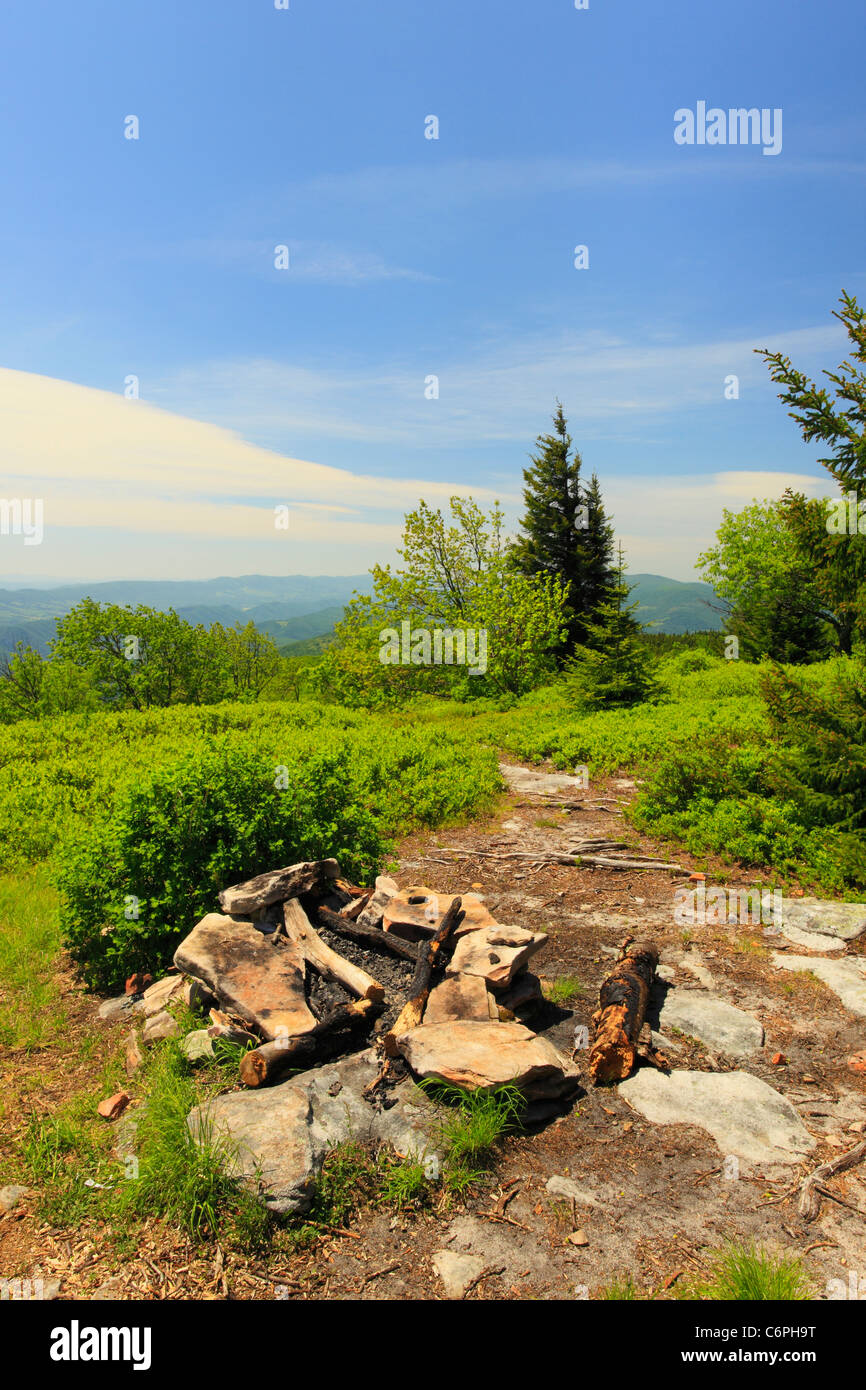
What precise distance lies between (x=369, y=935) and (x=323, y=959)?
54 centimetres

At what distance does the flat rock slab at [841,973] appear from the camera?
219 inches

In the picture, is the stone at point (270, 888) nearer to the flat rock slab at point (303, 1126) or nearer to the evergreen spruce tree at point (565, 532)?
the flat rock slab at point (303, 1126)

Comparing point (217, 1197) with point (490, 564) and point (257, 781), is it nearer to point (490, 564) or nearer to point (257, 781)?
point (257, 781)

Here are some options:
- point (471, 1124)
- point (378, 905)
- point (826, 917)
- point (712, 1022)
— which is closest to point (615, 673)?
point (826, 917)

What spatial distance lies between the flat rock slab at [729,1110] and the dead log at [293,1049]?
195 cm

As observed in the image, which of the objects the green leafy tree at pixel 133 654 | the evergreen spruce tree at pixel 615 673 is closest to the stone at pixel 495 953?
the evergreen spruce tree at pixel 615 673

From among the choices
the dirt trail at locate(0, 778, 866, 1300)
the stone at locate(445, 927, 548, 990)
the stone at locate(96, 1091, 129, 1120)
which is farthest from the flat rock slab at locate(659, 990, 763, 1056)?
the stone at locate(96, 1091, 129, 1120)

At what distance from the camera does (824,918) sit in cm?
705

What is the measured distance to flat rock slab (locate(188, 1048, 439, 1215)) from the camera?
A: 3633mm

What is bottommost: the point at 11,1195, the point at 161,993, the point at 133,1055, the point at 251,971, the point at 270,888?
the point at 11,1195

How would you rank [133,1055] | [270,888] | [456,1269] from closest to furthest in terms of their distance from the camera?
[456,1269] → [133,1055] → [270,888]

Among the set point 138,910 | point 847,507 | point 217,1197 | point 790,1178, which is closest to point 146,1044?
point 138,910

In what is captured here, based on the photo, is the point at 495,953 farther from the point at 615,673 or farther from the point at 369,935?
the point at 615,673
